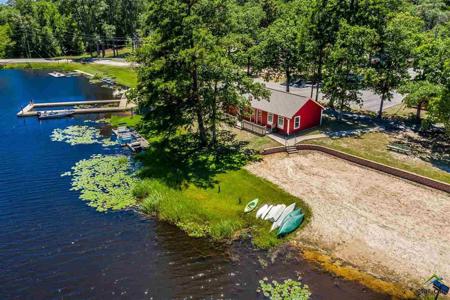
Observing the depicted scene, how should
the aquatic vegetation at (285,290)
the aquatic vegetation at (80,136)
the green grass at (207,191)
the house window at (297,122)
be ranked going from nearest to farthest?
the aquatic vegetation at (285,290) < the green grass at (207,191) < the house window at (297,122) < the aquatic vegetation at (80,136)

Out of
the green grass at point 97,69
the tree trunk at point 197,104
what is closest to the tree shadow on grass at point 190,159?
the tree trunk at point 197,104

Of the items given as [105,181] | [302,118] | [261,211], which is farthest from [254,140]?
[105,181]

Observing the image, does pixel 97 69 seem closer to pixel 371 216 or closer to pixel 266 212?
pixel 266 212

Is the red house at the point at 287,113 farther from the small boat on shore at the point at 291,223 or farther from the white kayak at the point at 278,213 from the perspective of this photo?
the small boat on shore at the point at 291,223

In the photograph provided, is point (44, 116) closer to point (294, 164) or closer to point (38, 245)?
point (38, 245)

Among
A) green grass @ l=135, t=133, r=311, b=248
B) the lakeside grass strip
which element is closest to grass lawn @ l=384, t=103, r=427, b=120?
green grass @ l=135, t=133, r=311, b=248

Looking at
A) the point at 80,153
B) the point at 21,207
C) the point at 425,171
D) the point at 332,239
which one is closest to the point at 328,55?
the point at 425,171

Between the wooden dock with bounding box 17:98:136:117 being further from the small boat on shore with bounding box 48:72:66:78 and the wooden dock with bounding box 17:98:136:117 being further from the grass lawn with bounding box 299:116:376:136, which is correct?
the small boat on shore with bounding box 48:72:66:78
